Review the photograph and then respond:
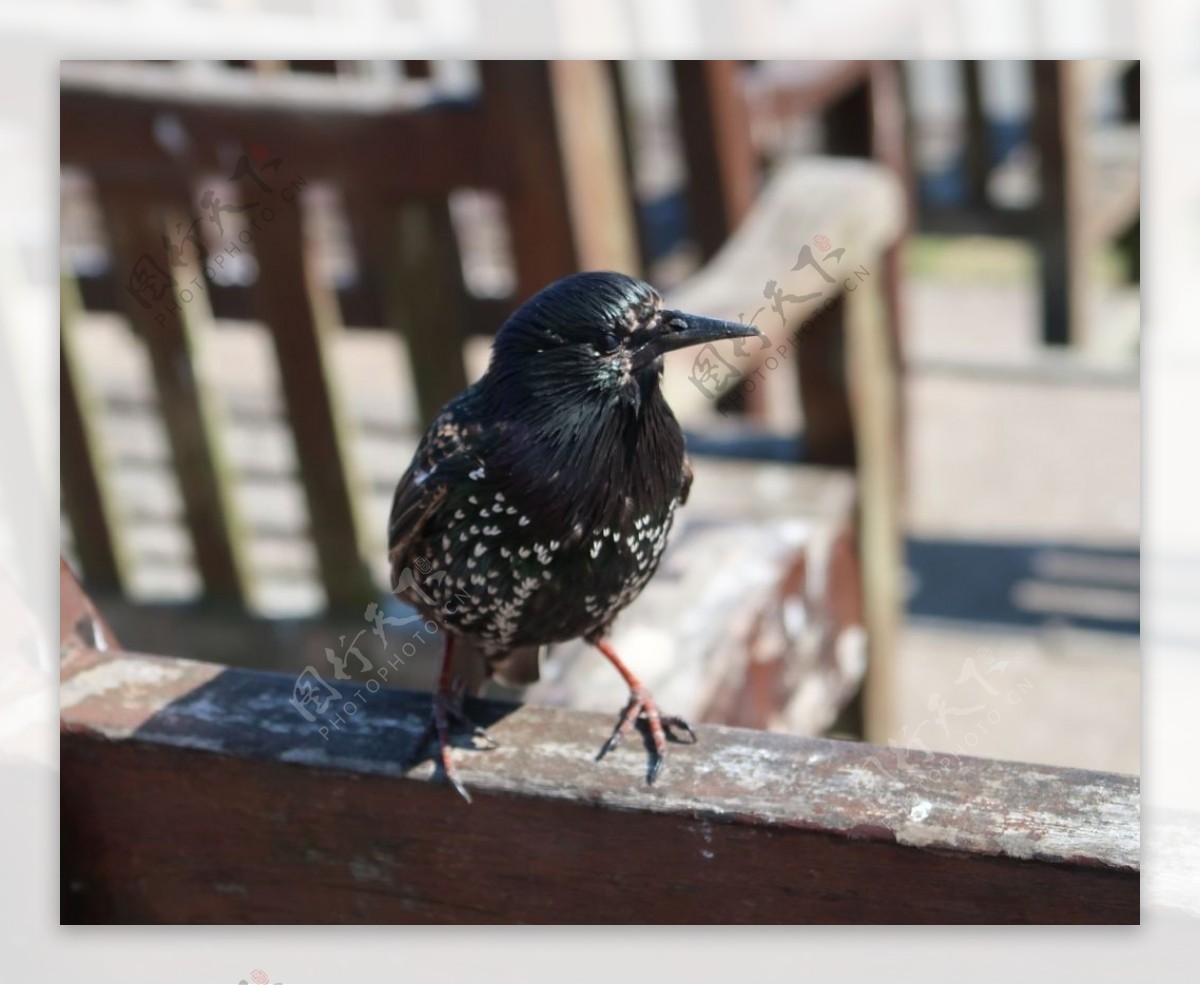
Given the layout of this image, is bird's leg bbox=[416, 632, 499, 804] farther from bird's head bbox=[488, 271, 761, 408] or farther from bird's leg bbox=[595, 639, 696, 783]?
bird's head bbox=[488, 271, 761, 408]

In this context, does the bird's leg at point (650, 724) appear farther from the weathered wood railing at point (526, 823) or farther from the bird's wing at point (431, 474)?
the bird's wing at point (431, 474)

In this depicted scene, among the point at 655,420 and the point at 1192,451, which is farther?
the point at 1192,451

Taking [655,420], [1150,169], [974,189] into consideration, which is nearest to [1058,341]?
[974,189]

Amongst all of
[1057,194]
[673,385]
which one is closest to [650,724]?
[673,385]

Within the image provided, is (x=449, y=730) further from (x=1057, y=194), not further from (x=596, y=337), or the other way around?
(x=1057, y=194)

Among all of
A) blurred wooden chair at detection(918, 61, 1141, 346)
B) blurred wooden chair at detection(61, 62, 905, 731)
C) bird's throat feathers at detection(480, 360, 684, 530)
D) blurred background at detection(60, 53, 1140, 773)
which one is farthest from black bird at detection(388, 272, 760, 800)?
blurred wooden chair at detection(918, 61, 1141, 346)

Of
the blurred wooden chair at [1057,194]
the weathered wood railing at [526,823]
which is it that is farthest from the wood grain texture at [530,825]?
the blurred wooden chair at [1057,194]

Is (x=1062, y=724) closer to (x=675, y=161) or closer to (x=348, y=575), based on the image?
(x=348, y=575)
